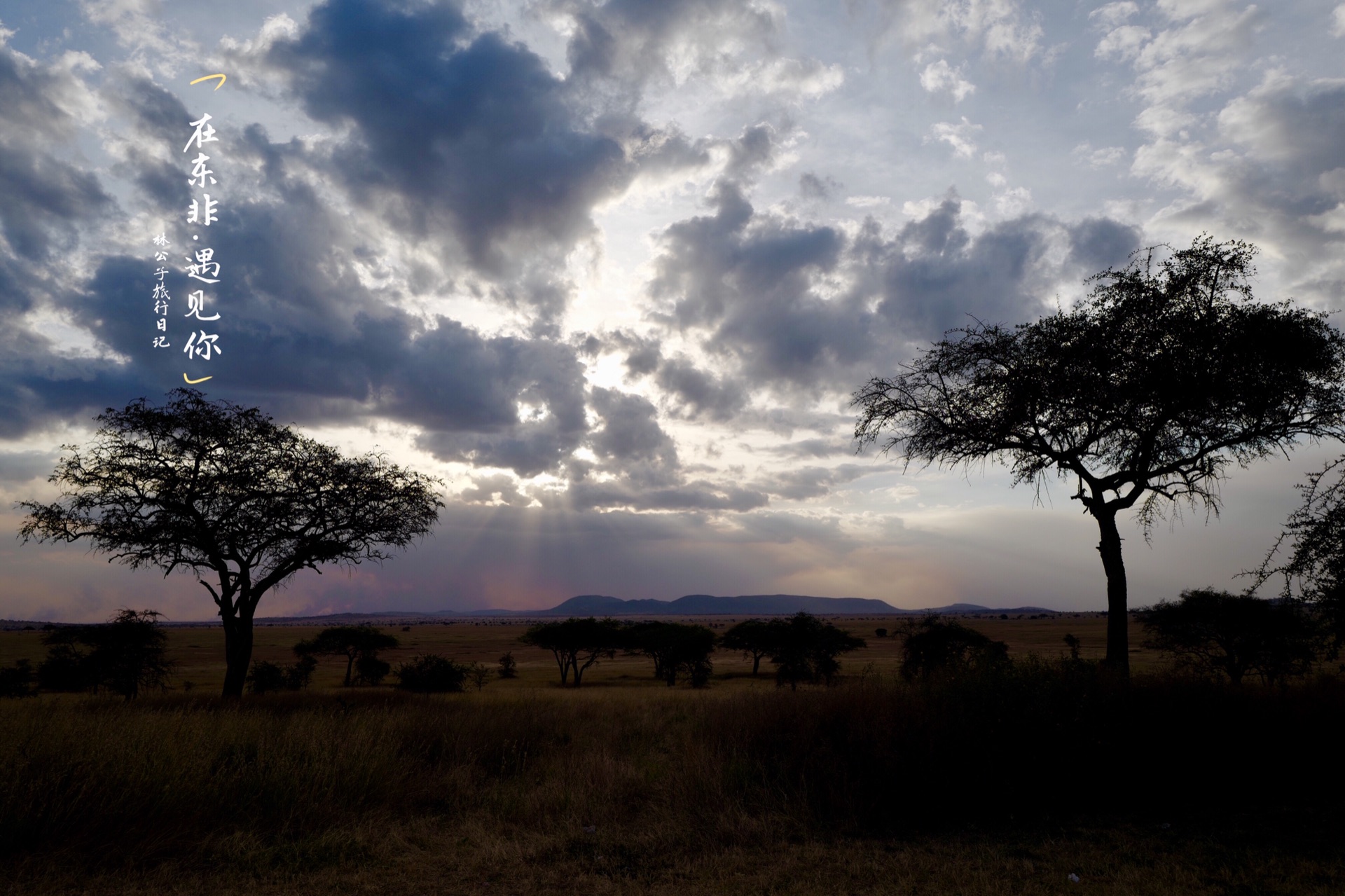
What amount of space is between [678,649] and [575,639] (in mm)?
9914

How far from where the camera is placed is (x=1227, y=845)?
7.44m

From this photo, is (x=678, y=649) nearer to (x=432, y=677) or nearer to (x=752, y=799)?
(x=432, y=677)

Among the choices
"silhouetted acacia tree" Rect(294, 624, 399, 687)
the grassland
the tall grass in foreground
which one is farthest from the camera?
"silhouetted acacia tree" Rect(294, 624, 399, 687)

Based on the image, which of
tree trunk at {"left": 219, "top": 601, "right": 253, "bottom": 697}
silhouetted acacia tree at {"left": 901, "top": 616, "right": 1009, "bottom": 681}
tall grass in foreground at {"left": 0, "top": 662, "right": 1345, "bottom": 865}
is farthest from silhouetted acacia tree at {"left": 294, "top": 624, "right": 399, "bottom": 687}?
tall grass in foreground at {"left": 0, "top": 662, "right": 1345, "bottom": 865}

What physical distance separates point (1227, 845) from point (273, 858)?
10445 millimetres

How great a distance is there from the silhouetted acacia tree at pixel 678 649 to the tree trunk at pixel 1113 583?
41368 millimetres

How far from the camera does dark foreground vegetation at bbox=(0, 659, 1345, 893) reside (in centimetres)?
751

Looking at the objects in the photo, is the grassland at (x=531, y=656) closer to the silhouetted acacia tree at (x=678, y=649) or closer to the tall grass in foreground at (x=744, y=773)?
the silhouetted acacia tree at (x=678, y=649)

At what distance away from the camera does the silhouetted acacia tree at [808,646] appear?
48.4 m

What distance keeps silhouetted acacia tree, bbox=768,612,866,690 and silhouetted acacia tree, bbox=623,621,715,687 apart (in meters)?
5.96

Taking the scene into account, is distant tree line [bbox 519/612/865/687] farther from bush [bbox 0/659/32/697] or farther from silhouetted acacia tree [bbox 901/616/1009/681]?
bush [bbox 0/659/32/697]

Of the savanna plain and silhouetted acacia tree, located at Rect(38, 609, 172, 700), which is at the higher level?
the savanna plain

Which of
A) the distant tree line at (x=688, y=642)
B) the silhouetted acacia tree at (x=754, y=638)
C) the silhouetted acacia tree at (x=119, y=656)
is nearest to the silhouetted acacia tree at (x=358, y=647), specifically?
the distant tree line at (x=688, y=642)

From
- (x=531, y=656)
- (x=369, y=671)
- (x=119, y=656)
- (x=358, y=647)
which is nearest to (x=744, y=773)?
(x=119, y=656)
